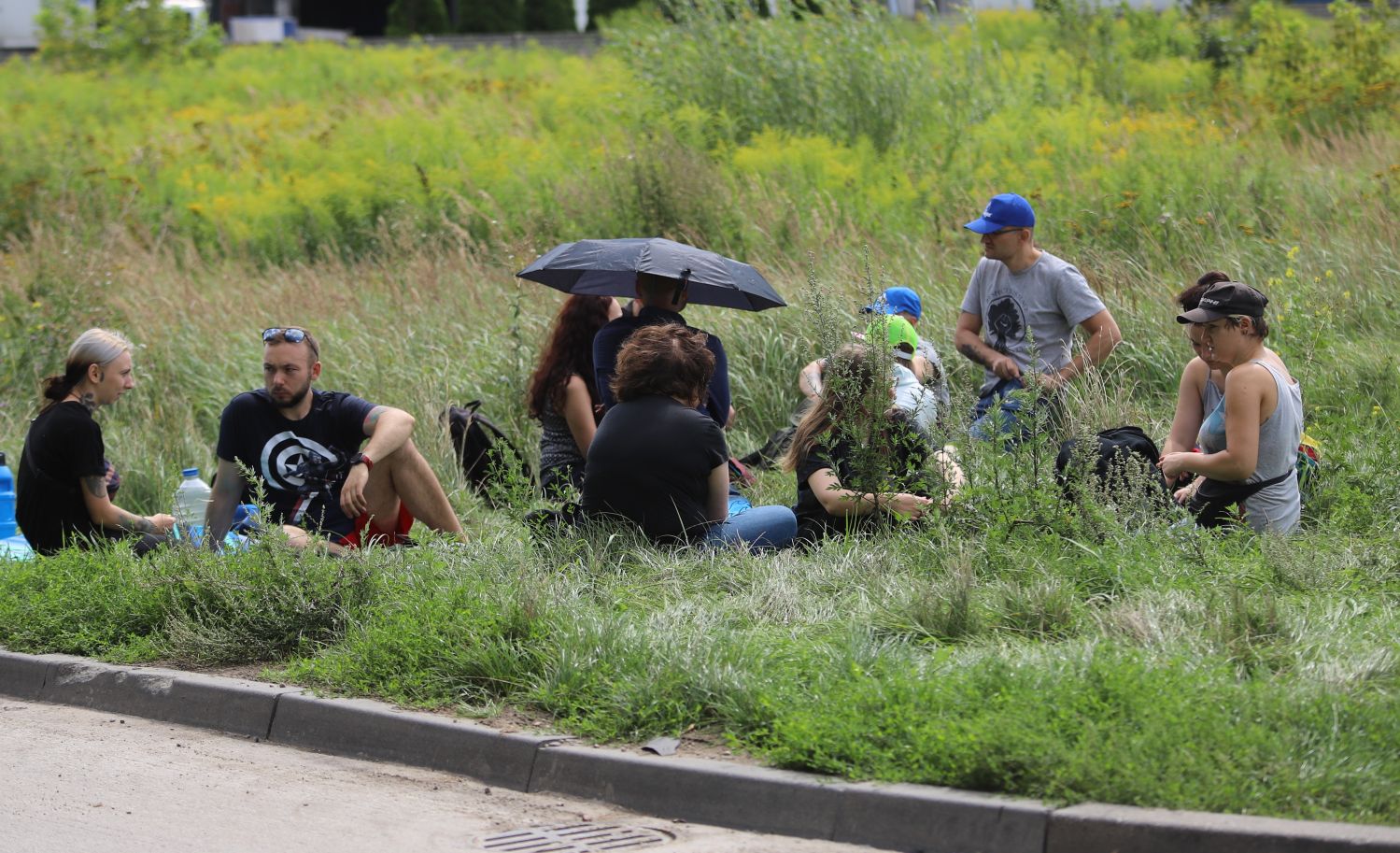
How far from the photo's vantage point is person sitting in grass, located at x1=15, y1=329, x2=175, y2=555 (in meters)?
7.59

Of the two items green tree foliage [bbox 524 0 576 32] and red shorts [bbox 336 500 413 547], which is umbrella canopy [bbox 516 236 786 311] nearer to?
red shorts [bbox 336 500 413 547]

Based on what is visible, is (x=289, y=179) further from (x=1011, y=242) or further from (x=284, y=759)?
(x=284, y=759)

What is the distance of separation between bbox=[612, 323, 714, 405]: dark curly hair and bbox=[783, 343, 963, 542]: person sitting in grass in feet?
1.77

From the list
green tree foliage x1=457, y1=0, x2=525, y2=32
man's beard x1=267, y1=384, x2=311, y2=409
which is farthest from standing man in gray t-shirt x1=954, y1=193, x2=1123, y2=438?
green tree foliage x1=457, y1=0, x2=525, y2=32

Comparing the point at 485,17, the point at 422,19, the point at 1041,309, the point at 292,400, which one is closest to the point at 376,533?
the point at 292,400

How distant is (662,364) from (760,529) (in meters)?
0.84

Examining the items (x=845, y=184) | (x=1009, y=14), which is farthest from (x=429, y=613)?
(x=1009, y=14)

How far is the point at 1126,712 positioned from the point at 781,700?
1035 millimetres

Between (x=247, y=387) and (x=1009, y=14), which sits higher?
(x=1009, y=14)

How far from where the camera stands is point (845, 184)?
13.9 metres

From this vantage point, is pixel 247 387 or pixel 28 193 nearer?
pixel 247 387

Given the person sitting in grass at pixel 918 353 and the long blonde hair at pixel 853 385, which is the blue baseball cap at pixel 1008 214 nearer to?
the person sitting in grass at pixel 918 353

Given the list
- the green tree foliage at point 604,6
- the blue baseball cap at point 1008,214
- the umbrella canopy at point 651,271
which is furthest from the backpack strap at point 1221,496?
the green tree foliage at point 604,6

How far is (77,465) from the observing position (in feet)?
25.0
